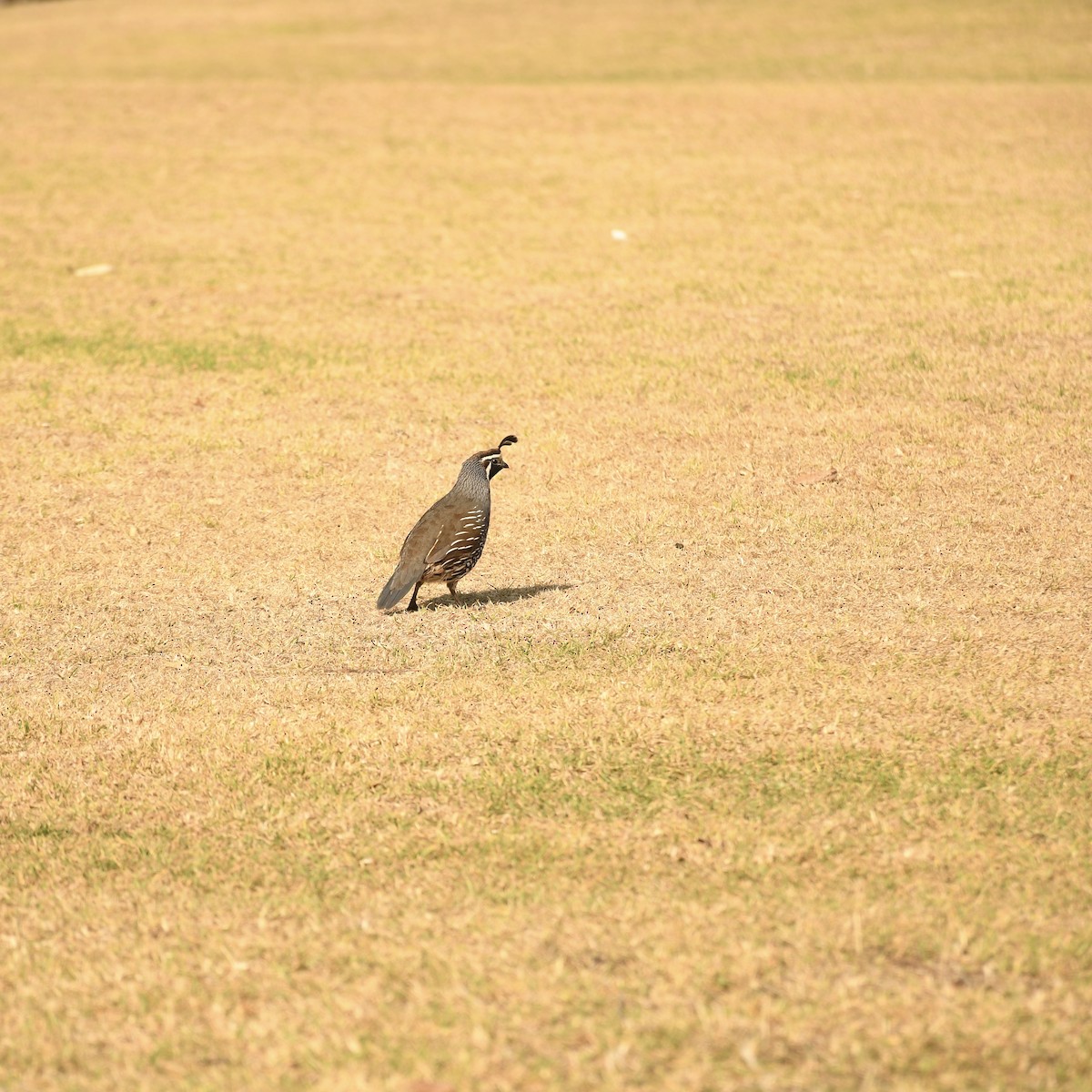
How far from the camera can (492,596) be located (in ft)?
29.8

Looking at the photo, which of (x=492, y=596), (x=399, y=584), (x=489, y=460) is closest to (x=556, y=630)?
(x=492, y=596)

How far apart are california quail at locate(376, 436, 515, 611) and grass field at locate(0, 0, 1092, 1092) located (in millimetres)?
290

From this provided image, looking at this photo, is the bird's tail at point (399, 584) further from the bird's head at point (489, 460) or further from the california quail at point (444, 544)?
the bird's head at point (489, 460)

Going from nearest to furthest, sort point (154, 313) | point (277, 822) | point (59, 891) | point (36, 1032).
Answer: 1. point (36, 1032)
2. point (59, 891)
3. point (277, 822)
4. point (154, 313)

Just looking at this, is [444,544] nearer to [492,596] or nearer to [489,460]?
[492,596]

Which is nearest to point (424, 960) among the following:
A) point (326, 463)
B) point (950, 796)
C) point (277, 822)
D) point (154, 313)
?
point (277, 822)

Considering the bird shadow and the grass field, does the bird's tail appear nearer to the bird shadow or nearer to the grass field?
the grass field

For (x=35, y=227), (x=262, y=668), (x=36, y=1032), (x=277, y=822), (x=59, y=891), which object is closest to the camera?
(x=36, y=1032)

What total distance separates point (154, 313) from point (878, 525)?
30.3 feet

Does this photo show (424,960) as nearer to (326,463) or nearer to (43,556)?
(43,556)

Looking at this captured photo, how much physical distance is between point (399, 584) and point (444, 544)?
0.34m

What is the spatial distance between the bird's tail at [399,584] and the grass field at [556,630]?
0.22m

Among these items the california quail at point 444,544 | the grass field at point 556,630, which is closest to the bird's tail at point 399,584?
the california quail at point 444,544

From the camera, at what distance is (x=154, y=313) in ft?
52.9
